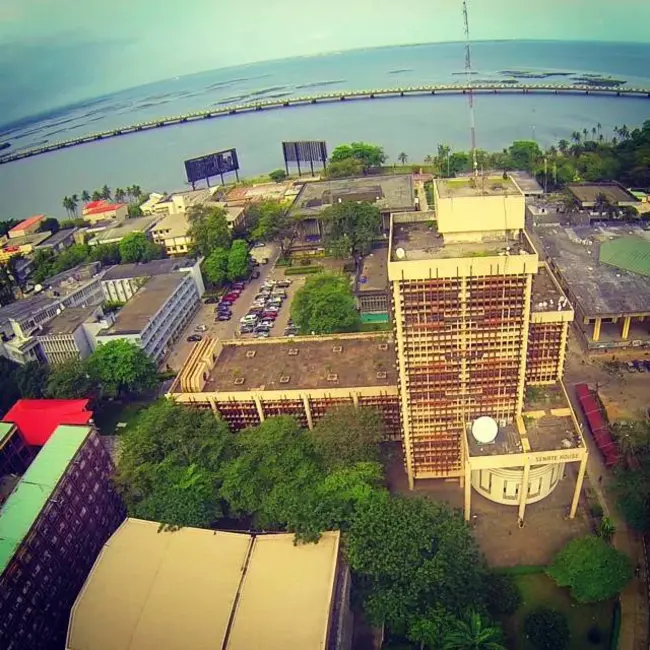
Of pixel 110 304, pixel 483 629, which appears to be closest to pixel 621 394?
pixel 483 629

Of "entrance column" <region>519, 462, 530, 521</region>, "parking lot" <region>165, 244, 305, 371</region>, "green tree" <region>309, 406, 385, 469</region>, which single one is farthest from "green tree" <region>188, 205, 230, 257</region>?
"entrance column" <region>519, 462, 530, 521</region>

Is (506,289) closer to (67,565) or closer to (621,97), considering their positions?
(67,565)

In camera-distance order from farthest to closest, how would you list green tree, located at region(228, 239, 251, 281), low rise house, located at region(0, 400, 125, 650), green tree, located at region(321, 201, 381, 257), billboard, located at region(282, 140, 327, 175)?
billboard, located at region(282, 140, 327, 175)
green tree, located at region(228, 239, 251, 281)
green tree, located at region(321, 201, 381, 257)
low rise house, located at region(0, 400, 125, 650)

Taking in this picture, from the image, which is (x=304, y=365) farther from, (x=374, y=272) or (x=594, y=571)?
(x=594, y=571)

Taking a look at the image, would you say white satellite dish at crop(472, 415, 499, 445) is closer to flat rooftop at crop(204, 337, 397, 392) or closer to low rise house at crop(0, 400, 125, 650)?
flat rooftop at crop(204, 337, 397, 392)

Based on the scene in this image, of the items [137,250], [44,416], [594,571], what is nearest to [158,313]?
[44,416]
